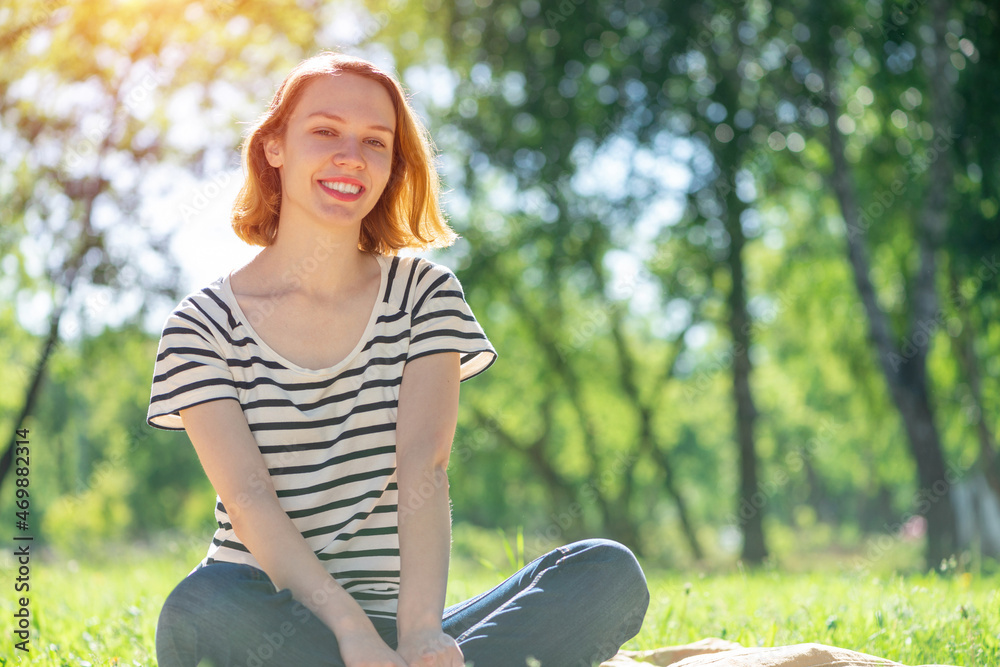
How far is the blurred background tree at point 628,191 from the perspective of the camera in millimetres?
9578

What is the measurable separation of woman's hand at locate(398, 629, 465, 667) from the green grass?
1.35 metres

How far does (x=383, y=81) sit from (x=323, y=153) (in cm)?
31

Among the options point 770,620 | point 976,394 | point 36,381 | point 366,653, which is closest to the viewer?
point 366,653

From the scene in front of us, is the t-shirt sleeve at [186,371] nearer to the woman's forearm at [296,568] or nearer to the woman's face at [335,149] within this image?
the woman's forearm at [296,568]

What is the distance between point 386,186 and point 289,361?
0.71 metres

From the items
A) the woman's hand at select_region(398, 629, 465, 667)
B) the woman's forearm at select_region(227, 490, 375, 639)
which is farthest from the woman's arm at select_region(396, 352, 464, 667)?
the woman's forearm at select_region(227, 490, 375, 639)

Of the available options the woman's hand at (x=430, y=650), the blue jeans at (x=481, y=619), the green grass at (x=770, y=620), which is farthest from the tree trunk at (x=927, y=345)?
the woman's hand at (x=430, y=650)

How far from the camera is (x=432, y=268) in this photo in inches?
108

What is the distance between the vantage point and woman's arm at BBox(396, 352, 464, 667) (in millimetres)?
2131

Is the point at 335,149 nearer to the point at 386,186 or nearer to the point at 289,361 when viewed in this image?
the point at 386,186

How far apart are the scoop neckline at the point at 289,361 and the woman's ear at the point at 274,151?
0.35 metres

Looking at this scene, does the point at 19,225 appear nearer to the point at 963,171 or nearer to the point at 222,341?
the point at 222,341

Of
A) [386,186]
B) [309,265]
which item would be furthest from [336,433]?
[386,186]

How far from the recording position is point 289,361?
8.00 feet
